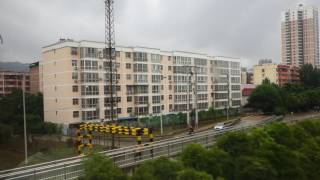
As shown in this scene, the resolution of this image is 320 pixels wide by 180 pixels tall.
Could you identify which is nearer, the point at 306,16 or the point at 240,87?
the point at 240,87

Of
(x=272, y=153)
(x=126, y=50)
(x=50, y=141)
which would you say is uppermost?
(x=126, y=50)

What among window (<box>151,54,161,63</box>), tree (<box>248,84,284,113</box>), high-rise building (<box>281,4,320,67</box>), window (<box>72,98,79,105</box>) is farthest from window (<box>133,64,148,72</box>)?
high-rise building (<box>281,4,320,67</box>)

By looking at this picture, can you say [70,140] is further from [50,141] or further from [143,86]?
[143,86]

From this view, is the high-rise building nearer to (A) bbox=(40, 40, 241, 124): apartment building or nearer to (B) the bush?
(A) bbox=(40, 40, 241, 124): apartment building

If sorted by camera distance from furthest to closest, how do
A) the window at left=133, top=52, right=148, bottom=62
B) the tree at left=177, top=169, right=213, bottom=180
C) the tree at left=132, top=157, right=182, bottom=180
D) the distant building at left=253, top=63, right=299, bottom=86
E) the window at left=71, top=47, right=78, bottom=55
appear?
1. the distant building at left=253, top=63, right=299, bottom=86
2. the window at left=133, top=52, right=148, bottom=62
3. the window at left=71, top=47, right=78, bottom=55
4. the tree at left=132, top=157, right=182, bottom=180
5. the tree at left=177, top=169, right=213, bottom=180

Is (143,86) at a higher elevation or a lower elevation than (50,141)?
higher

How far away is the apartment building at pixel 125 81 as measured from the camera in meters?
60.0

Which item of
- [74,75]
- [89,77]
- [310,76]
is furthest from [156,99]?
[310,76]

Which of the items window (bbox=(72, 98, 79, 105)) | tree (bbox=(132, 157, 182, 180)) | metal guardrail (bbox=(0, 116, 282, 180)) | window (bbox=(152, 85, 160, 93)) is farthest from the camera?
window (bbox=(152, 85, 160, 93))

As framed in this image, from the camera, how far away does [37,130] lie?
60094 millimetres

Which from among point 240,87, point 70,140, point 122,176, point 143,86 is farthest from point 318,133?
point 240,87

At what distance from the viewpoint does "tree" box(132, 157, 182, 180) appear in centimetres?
1603

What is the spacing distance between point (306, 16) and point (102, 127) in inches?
4767

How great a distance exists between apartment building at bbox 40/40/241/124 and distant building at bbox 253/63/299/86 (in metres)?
34.1
